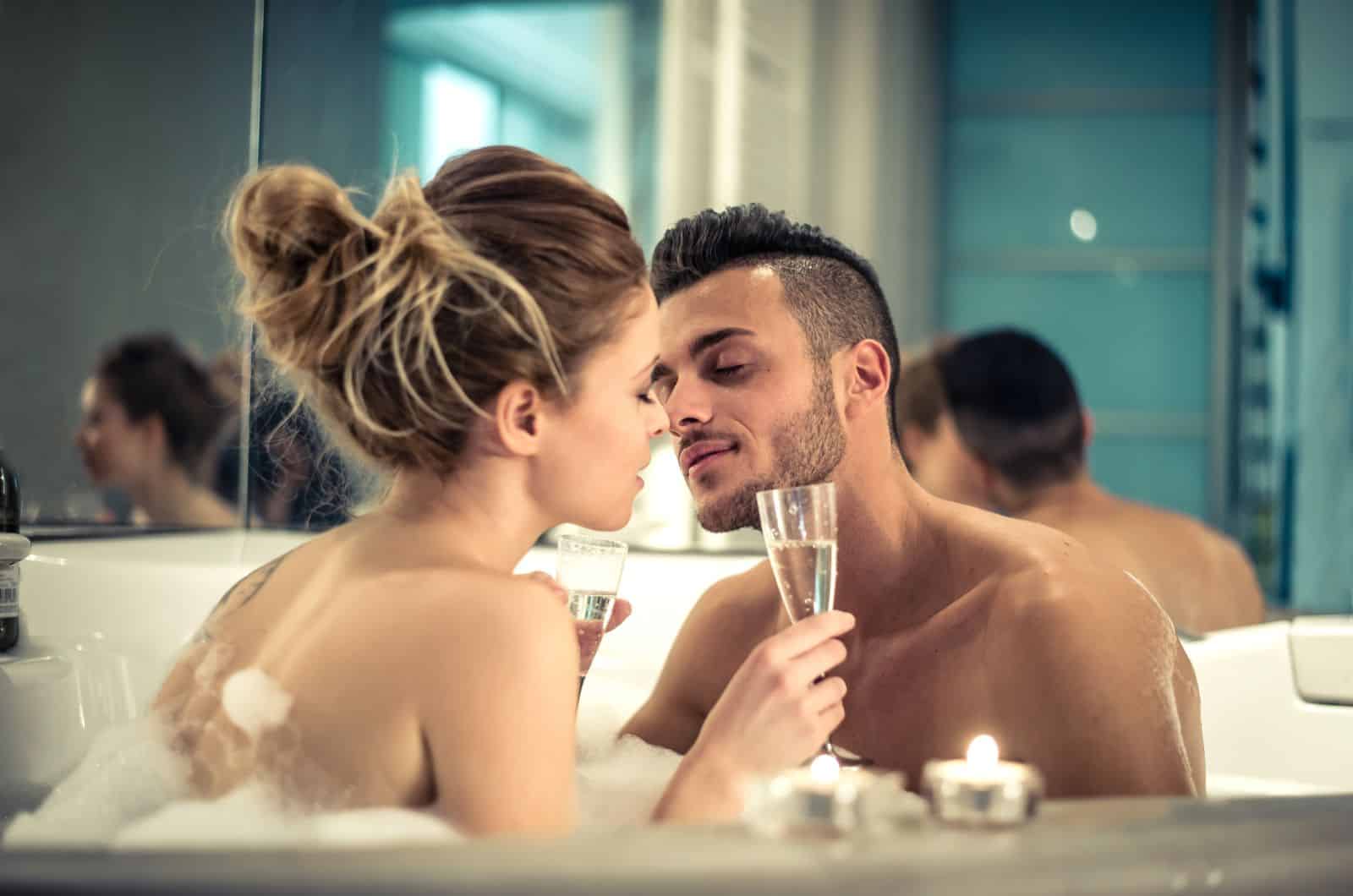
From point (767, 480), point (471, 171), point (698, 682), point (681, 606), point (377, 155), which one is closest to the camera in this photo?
point (471, 171)

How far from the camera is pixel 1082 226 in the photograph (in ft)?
16.4

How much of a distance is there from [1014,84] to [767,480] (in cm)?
393

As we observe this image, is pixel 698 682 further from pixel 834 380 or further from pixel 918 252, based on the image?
pixel 918 252

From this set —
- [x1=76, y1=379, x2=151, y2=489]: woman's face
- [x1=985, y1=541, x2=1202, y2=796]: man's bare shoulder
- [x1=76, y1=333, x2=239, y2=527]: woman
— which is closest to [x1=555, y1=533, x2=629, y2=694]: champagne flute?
[x1=985, y1=541, x2=1202, y2=796]: man's bare shoulder

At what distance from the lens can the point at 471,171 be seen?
3.77 ft

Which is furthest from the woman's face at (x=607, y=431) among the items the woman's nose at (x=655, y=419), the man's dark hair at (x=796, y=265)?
the man's dark hair at (x=796, y=265)

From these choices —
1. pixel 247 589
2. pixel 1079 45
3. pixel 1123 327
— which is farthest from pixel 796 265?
pixel 1079 45

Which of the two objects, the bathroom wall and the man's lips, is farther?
the bathroom wall

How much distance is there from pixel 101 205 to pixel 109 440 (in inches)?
23.5

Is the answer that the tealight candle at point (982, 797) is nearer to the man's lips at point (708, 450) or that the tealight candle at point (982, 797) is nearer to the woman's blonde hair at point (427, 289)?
the woman's blonde hair at point (427, 289)

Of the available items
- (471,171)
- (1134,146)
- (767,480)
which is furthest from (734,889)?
(1134,146)

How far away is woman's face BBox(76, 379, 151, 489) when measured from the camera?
2674mm

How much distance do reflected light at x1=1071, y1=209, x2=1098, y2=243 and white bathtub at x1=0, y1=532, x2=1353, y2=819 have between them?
3231mm

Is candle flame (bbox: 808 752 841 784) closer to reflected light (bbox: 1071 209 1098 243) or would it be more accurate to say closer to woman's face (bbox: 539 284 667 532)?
woman's face (bbox: 539 284 667 532)
